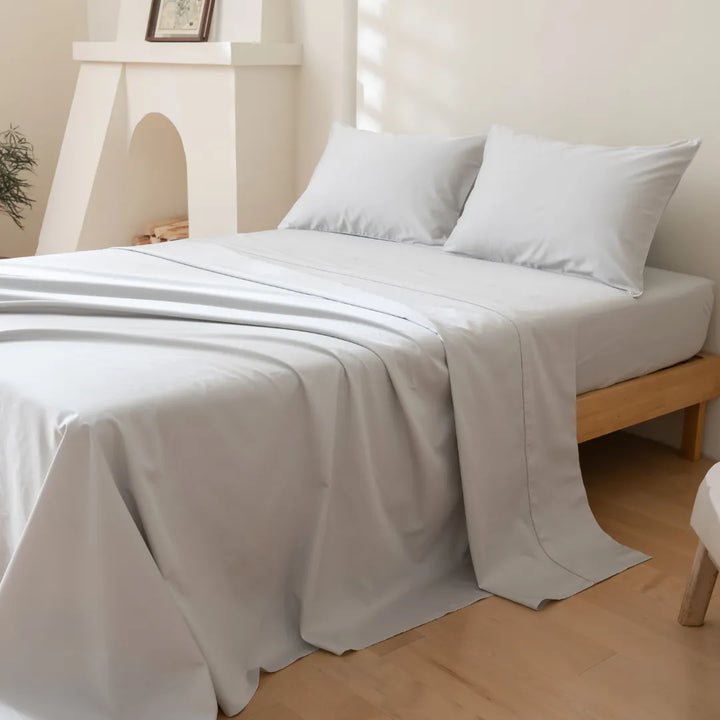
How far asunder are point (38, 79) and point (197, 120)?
1424mm

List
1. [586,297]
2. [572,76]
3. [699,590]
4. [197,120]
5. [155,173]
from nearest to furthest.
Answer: [699,590] → [586,297] → [572,76] → [197,120] → [155,173]

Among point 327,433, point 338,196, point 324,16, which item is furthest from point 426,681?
point 324,16

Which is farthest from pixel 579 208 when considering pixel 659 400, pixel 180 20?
pixel 180 20

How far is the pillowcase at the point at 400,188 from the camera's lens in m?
3.64

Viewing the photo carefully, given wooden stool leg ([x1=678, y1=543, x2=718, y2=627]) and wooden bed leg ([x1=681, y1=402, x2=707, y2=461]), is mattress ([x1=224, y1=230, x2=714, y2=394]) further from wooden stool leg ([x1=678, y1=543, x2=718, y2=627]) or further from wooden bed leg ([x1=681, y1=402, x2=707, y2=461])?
wooden stool leg ([x1=678, y1=543, x2=718, y2=627])

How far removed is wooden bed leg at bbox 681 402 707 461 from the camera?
335 centimetres

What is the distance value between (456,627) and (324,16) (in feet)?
10.4

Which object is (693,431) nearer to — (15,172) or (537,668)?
(537,668)

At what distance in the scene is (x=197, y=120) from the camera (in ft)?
16.0

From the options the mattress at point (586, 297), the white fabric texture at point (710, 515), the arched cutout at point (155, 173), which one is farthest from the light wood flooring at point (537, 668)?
the arched cutout at point (155, 173)

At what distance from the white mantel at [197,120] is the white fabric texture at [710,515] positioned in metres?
3.02

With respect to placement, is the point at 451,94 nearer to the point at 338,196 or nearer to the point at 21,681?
the point at 338,196

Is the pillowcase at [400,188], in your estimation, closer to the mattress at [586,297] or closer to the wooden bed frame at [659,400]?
the mattress at [586,297]

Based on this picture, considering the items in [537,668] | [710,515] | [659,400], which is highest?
[710,515]
